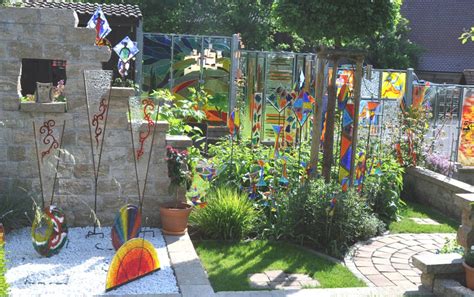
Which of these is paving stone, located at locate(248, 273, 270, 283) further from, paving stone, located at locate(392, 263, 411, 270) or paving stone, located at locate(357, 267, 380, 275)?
paving stone, located at locate(392, 263, 411, 270)

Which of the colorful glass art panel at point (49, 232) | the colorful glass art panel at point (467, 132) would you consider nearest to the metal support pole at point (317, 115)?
the colorful glass art panel at point (49, 232)

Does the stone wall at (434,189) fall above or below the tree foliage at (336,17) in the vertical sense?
below

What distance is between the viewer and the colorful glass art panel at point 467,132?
1069 cm

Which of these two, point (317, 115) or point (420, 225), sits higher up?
point (317, 115)

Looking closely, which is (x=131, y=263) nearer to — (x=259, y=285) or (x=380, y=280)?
(x=259, y=285)

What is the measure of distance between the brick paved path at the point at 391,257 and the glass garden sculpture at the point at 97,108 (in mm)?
2815

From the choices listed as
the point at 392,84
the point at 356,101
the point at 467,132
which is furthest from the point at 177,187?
the point at 392,84

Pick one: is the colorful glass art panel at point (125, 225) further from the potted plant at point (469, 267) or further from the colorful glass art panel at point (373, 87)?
the colorful glass art panel at point (373, 87)

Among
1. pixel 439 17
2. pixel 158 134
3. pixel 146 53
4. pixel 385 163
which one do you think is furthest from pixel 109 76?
pixel 439 17

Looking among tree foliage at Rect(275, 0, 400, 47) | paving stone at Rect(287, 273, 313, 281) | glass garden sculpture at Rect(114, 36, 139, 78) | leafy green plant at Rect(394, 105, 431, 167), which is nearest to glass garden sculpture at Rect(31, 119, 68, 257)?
paving stone at Rect(287, 273, 313, 281)

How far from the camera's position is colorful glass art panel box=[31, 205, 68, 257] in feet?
17.0

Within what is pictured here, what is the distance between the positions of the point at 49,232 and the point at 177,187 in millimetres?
1552

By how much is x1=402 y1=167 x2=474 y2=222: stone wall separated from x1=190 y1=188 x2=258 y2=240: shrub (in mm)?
3137

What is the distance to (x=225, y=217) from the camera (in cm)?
A: 640
